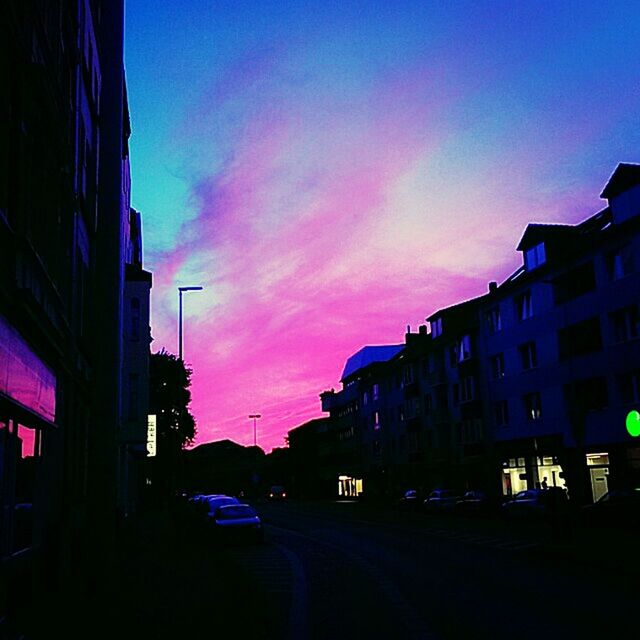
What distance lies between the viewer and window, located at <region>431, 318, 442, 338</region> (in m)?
56.5

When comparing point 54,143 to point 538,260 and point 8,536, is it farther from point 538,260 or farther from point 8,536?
point 538,260

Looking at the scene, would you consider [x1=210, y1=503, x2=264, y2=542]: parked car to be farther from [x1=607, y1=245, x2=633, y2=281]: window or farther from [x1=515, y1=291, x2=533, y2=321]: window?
[x1=515, y1=291, x2=533, y2=321]: window

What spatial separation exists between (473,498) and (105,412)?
131ft

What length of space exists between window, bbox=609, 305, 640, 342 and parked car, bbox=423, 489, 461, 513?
1526 cm

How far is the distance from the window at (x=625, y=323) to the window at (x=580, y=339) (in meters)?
1.19

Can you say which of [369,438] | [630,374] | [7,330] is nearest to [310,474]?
[369,438]

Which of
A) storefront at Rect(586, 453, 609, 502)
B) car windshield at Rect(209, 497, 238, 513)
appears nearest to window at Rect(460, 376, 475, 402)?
storefront at Rect(586, 453, 609, 502)

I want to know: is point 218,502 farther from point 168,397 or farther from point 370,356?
point 370,356

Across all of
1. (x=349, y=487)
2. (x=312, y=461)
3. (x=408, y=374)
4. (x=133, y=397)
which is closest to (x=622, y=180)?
(x=133, y=397)

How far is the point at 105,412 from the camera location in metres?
4.50

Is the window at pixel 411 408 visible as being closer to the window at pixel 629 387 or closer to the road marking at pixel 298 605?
the window at pixel 629 387

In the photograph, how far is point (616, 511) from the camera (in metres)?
28.6

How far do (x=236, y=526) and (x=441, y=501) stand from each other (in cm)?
2321

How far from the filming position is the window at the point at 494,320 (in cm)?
4619
